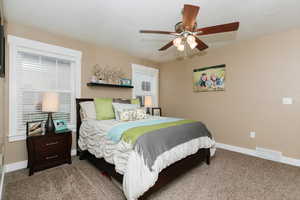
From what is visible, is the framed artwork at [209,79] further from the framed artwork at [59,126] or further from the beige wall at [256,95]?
the framed artwork at [59,126]

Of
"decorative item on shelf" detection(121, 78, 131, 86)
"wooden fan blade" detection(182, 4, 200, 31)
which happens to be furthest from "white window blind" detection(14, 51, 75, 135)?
"wooden fan blade" detection(182, 4, 200, 31)

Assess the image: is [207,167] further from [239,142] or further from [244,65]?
[244,65]

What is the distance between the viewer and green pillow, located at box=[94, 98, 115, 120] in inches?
104

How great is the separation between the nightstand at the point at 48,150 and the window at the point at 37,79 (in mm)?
437

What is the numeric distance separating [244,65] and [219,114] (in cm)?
124

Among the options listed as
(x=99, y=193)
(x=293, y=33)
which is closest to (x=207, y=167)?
(x=99, y=193)

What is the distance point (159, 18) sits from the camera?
86.9 inches

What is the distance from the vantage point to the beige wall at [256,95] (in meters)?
2.54

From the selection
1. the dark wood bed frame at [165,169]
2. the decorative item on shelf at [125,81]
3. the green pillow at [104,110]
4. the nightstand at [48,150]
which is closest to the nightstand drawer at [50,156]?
the nightstand at [48,150]

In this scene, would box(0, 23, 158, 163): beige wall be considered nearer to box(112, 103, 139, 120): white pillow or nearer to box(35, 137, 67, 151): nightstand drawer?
box(35, 137, 67, 151): nightstand drawer

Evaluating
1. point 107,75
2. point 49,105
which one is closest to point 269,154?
point 107,75

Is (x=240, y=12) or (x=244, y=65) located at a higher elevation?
(x=240, y=12)

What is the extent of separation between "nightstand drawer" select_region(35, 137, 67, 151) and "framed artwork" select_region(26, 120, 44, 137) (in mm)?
140

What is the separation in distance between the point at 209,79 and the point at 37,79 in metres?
3.75
